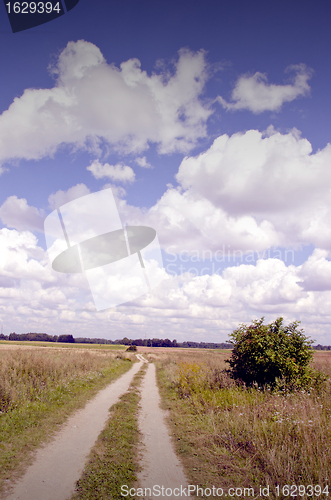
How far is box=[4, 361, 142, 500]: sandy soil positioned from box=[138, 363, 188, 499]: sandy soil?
1.14 meters

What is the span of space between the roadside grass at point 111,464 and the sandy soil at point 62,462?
168 millimetres

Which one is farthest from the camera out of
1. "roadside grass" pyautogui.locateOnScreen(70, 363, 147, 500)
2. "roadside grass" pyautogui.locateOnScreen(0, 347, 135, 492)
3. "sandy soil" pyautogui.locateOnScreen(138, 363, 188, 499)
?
"roadside grass" pyautogui.locateOnScreen(0, 347, 135, 492)

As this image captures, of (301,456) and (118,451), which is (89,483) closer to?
(118,451)

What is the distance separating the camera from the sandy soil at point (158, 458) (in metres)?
4.31

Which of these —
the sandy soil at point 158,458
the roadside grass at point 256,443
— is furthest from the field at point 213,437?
the sandy soil at point 158,458

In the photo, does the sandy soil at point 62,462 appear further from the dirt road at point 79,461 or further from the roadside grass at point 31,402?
the roadside grass at point 31,402

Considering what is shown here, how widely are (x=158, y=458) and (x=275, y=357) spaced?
604 centimetres

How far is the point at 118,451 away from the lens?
5406 mm

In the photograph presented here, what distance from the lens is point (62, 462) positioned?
4867 mm

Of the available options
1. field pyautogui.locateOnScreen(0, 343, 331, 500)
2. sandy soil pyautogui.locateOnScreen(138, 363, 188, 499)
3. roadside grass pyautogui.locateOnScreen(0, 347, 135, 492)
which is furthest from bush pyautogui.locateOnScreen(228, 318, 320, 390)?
roadside grass pyautogui.locateOnScreen(0, 347, 135, 492)

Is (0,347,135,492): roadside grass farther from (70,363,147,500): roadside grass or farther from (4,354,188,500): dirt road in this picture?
(70,363,147,500): roadside grass

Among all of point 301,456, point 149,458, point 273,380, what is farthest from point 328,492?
point 273,380

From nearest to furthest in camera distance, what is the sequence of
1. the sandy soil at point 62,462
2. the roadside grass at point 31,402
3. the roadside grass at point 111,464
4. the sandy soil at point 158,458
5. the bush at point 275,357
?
the sandy soil at point 62,462
the roadside grass at point 111,464
the sandy soil at point 158,458
the roadside grass at point 31,402
the bush at point 275,357

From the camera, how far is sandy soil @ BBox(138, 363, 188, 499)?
4311mm
